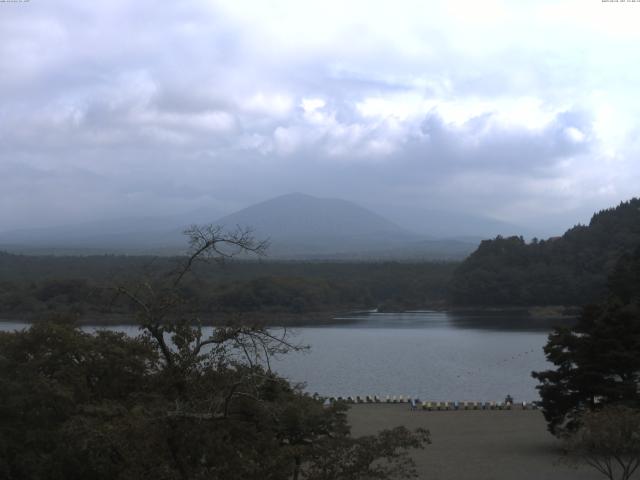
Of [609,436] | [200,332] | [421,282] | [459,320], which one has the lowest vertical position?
[459,320]

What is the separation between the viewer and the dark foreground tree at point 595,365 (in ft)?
38.2

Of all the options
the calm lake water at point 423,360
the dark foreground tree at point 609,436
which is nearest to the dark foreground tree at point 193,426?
the dark foreground tree at point 609,436

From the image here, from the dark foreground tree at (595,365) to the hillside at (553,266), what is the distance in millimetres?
36480

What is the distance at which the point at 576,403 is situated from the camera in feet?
39.4

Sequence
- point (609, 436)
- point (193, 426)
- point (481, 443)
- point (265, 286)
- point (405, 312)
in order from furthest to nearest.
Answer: point (405, 312)
point (265, 286)
point (481, 443)
point (609, 436)
point (193, 426)

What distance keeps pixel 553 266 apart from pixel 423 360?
26.9m

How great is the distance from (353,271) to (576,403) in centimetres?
5407

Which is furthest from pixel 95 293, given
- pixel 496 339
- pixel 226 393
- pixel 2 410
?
pixel 496 339

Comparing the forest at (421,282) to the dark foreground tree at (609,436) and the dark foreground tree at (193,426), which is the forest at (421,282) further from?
the dark foreground tree at (193,426)

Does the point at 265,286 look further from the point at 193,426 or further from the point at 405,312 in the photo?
the point at 193,426

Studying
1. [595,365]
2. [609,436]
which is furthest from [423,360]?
[609,436]

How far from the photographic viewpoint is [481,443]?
521 inches

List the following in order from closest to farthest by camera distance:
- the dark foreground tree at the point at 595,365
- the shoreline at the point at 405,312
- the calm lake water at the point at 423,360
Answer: the dark foreground tree at the point at 595,365 → the calm lake water at the point at 423,360 → the shoreline at the point at 405,312

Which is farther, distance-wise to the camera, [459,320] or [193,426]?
[459,320]
